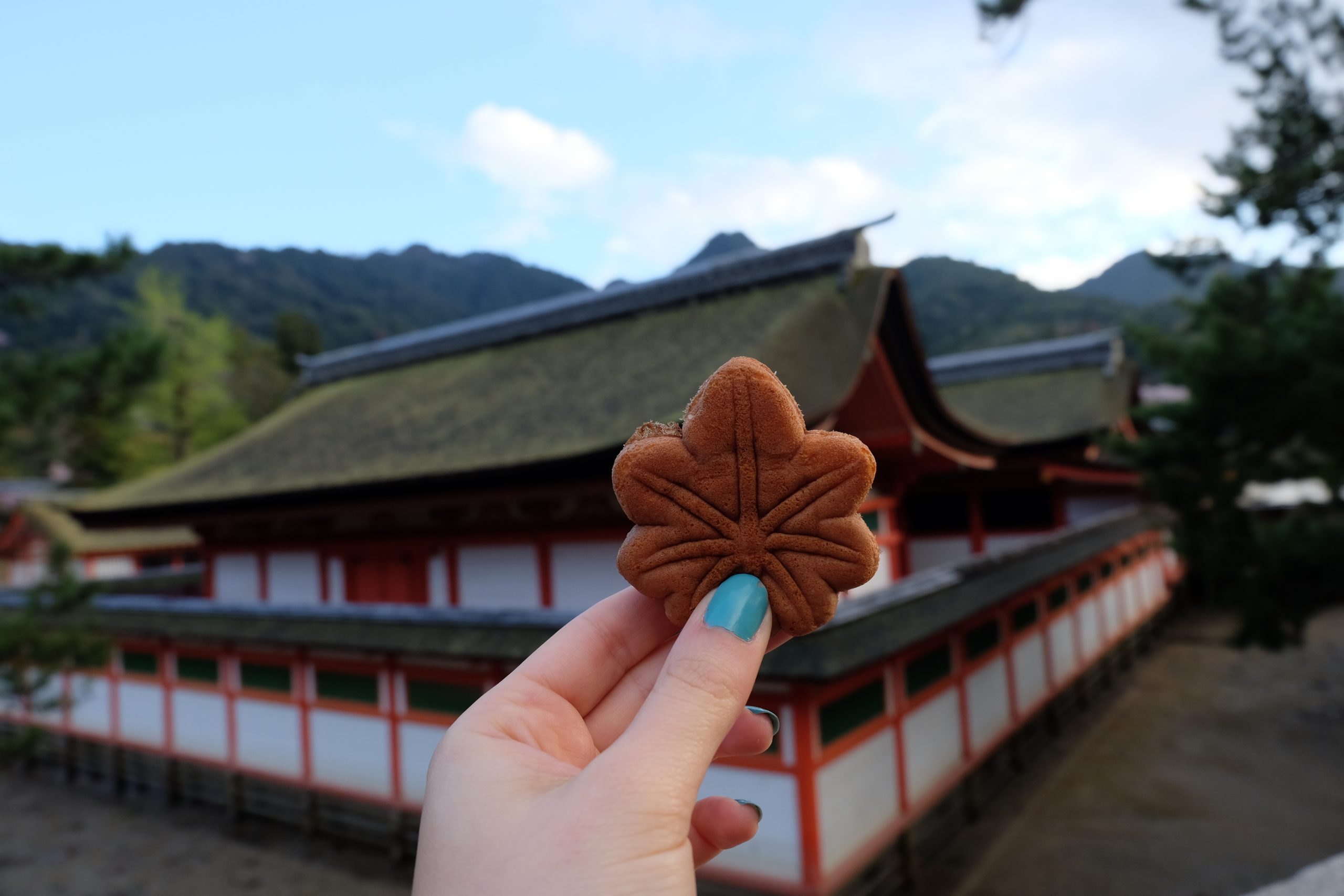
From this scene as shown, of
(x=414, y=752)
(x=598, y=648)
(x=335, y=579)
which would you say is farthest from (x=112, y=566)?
(x=598, y=648)

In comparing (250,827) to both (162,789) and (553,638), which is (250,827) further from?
(553,638)

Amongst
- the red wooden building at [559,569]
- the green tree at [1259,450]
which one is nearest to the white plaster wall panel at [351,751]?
the red wooden building at [559,569]

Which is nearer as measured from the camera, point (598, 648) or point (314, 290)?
point (598, 648)

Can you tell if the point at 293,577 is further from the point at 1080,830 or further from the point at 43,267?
the point at 1080,830

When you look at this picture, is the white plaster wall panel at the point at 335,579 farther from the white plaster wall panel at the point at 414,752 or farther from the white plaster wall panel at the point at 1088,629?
the white plaster wall panel at the point at 1088,629

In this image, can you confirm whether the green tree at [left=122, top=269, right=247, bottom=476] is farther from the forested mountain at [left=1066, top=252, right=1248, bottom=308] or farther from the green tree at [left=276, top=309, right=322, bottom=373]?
the forested mountain at [left=1066, top=252, right=1248, bottom=308]

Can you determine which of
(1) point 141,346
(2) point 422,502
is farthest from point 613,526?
(1) point 141,346
